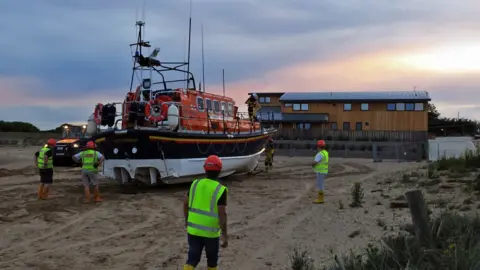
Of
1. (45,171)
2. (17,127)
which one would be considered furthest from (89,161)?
(17,127)

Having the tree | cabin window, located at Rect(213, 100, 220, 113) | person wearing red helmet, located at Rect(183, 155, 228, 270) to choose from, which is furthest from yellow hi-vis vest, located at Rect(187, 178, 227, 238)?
the tree

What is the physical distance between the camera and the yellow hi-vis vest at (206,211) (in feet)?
18.1

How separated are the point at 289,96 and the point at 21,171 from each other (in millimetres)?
32389

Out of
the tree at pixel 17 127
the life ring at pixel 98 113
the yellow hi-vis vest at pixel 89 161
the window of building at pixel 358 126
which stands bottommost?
the yellow hi-vis vest at pixel 89 161

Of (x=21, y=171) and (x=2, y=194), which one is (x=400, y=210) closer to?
(x=2, y=194)

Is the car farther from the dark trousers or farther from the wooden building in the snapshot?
the wooden building

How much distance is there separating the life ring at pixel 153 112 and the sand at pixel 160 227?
244 centimetres

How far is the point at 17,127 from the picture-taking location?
238 feet

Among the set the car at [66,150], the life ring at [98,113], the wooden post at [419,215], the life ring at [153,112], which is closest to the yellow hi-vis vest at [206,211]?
the wooden post at [419,215]

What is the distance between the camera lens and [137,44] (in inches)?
703

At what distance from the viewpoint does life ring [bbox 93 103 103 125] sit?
1678 centimetres

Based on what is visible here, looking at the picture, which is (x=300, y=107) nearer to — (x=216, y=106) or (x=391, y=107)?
(x=391, y=107)

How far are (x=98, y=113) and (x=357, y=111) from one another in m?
34.7

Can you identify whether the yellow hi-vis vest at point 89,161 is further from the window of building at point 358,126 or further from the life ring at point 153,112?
the window of building at point 358,126
